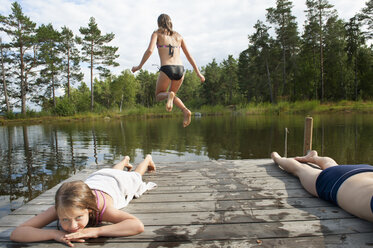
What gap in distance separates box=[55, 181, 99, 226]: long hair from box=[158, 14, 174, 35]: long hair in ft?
8.69

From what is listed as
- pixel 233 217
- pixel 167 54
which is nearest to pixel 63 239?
pixel 233 217

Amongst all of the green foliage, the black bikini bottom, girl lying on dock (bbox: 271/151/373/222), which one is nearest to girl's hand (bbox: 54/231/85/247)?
girl lying on dock (bbox: 271/151/373/222)

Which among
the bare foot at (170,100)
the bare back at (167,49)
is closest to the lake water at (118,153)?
the bare foot at (170,100)

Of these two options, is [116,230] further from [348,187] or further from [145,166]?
[348,187]

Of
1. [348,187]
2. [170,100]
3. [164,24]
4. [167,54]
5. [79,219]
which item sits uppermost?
[164,24]

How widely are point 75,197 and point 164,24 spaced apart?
2.87m

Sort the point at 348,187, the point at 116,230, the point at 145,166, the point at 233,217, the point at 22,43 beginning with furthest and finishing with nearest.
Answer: the point at 22,43 → the point at 145,166 → the point at 233,217 → the point at 348,187 → the point at 116,230

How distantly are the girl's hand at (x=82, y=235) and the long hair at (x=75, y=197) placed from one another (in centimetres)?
15

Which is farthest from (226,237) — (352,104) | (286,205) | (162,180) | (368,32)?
(368,32)

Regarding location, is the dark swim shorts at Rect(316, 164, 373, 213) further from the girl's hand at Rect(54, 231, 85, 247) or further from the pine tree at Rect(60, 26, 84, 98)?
the pine tree at Rect(60, 26, 84, 98)

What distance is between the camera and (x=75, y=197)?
1.95 metres

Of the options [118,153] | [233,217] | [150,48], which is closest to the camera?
[233,217]

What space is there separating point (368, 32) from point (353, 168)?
3780cm

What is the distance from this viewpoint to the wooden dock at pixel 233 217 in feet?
6.58
